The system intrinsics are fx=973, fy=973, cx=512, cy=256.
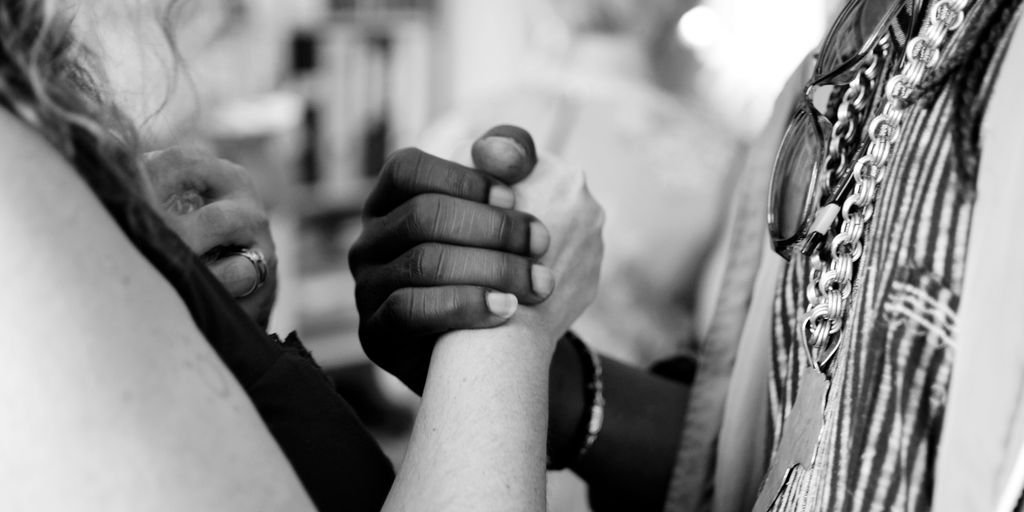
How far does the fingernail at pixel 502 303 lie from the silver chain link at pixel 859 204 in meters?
0.20

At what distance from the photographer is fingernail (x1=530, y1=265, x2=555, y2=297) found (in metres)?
0.71

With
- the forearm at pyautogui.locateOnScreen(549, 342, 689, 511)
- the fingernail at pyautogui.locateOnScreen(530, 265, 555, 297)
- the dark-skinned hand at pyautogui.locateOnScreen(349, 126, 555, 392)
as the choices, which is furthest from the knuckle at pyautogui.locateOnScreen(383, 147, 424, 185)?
the forearm at pyautogui.locateOnScreen(549, 342, 689, 511)

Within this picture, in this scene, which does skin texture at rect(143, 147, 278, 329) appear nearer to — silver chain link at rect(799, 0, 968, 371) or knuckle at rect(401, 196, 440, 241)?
knuckle at rect(401, 196, 440, 241)

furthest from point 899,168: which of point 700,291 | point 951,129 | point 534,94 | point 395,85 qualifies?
point 395,85

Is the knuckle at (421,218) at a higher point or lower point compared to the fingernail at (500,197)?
lower

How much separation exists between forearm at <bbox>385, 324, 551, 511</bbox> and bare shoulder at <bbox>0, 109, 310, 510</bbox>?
136 millimetres

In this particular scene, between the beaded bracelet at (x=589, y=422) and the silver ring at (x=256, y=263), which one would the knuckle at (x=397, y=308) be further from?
the beaded bracelet at (x=589, y=422)

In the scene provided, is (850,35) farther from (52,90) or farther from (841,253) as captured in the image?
(52,90)

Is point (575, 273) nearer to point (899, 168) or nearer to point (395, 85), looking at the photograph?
point (899, 168)

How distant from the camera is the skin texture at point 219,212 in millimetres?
703

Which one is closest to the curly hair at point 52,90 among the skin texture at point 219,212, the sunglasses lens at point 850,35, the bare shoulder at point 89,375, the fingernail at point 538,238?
the bare shoulder at point 89,375

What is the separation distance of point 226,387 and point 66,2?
0.20 meters

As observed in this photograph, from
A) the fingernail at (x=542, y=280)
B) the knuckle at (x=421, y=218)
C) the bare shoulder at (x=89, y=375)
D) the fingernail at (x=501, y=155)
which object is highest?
the fingernail at (x=501, y=155)

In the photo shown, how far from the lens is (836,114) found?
0.63m
